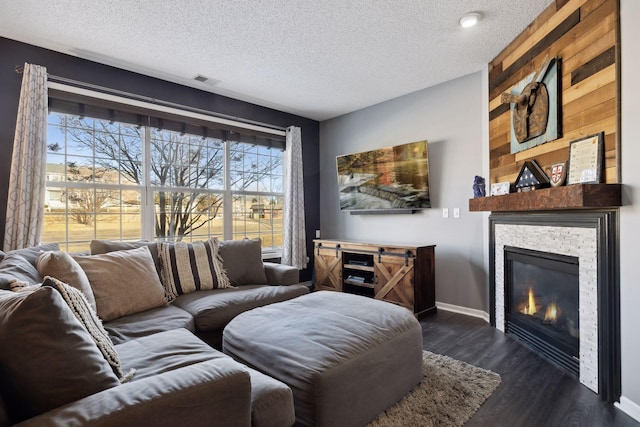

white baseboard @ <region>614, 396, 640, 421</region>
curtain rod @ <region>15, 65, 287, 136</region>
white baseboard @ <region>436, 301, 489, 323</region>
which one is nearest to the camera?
white baseboard @ <region>614, 396, 640, 421</region>

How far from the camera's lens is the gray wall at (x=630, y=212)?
1737mm

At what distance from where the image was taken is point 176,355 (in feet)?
4.78

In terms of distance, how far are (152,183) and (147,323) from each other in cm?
193

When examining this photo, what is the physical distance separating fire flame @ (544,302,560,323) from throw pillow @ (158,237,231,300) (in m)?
2.54

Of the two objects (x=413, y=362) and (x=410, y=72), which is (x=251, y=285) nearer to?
(x=413, y=362)

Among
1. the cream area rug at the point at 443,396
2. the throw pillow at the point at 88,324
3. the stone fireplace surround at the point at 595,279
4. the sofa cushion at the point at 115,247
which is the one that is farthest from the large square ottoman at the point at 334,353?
the sofa cushion at the point at 115,247

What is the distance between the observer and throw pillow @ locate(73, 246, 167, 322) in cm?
212

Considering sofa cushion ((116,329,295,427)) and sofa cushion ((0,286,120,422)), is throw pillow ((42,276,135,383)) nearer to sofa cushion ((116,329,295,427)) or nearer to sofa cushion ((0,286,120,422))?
sofa cushion ((116,329,295,427))

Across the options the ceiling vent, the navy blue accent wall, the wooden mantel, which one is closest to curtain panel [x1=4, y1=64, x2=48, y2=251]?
the navy blue accent wall

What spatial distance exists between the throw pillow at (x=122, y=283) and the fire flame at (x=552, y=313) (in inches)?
112

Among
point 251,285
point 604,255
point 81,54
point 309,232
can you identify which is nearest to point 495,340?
point 604,255

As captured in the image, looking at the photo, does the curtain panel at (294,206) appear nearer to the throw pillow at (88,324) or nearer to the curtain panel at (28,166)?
the curtain panel at (28,166)

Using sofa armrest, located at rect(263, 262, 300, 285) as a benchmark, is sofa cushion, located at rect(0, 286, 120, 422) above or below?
above

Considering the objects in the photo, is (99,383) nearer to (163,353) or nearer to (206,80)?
(163,353)
